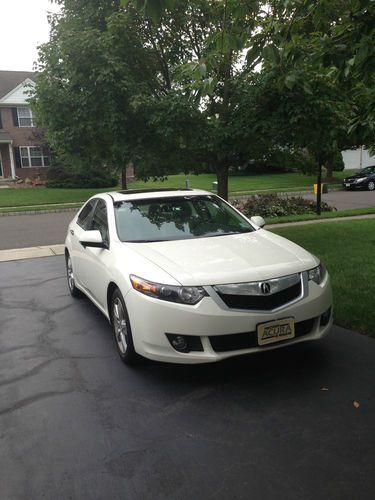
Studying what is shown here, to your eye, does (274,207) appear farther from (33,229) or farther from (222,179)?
(33,229)

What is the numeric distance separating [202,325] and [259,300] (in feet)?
1.64

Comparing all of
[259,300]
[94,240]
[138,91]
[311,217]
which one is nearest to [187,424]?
[259,300]

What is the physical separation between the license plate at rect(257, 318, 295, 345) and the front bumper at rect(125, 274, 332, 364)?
0.12ft

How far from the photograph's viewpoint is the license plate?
3.64 meters

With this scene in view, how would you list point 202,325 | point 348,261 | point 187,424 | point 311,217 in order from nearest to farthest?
point 187,424, point 202,325, point 348,261, point 311,217

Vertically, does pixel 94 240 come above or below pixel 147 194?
below

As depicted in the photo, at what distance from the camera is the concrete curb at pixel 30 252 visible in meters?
9.73

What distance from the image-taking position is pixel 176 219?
5.07 m

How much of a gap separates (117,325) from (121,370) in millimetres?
421

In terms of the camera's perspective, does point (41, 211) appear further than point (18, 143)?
No

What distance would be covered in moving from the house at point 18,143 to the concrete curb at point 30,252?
2564 cm

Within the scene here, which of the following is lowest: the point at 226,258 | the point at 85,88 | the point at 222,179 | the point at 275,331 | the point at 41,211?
the point at 41,211

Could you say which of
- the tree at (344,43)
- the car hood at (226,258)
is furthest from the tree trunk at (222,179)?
the car hood at (226,258)

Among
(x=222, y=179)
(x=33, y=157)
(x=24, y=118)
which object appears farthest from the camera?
(x=33, y=157)
